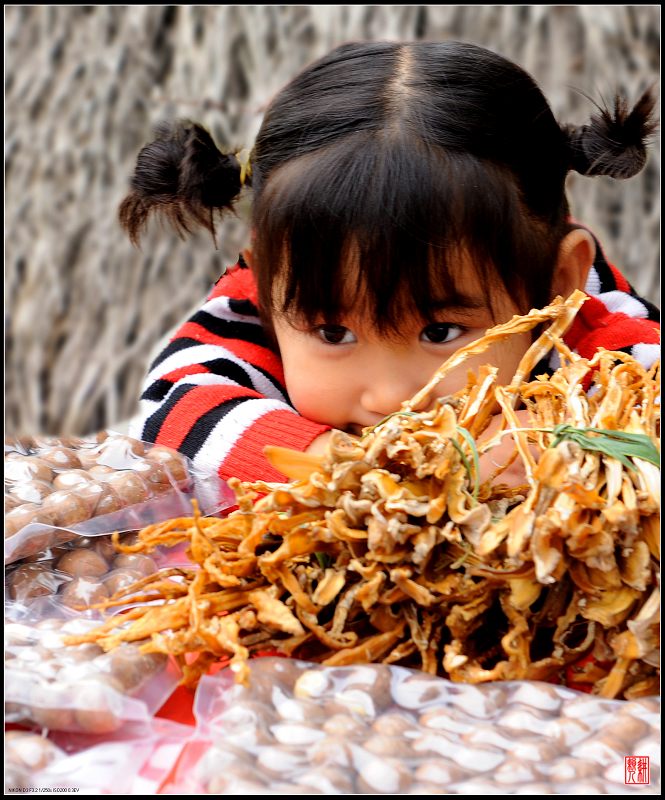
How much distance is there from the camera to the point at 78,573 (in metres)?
0.81

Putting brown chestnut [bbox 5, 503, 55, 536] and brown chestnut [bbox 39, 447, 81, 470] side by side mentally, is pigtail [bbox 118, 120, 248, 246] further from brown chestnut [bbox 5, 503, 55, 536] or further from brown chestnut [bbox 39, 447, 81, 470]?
brown chestnut [bbox 5, 503, 55, 536]

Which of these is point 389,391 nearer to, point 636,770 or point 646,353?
point 646,353

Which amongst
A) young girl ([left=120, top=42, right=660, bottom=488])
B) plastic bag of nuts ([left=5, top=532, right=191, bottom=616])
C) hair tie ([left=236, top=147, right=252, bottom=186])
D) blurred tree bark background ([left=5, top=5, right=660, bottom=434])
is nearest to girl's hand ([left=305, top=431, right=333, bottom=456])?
young girl ([left=120, top=42, right=660, bottom=488])

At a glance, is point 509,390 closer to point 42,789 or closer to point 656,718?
point 656,718

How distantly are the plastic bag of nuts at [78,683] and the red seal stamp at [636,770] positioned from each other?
31 centimetres

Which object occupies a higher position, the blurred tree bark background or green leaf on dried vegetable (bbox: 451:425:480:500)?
the blurred tree bark background

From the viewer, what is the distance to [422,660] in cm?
70

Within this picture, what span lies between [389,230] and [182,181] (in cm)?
43

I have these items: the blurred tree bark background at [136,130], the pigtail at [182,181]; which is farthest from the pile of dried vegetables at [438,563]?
the blurred tree bark background at [136,130]

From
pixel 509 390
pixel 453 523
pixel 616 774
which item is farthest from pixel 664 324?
pixel 616 774

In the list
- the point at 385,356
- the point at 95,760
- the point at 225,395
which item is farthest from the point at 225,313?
the point at 95,760

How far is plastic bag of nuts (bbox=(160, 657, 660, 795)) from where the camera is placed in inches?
21.8

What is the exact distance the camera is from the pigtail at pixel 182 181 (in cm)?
135

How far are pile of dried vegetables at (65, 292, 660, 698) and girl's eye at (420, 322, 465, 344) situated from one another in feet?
1.11
